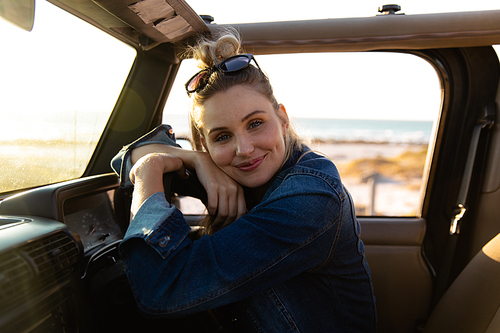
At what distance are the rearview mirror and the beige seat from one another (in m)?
1.82

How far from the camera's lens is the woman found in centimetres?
90

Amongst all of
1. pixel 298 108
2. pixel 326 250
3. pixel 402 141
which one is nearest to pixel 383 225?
pixel 298 108

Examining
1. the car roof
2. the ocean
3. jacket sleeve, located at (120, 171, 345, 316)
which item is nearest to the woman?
jacket sleeve, located at (120, 171, 345, 316)

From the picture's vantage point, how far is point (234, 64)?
130 centimetres

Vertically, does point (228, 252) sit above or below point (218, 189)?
below

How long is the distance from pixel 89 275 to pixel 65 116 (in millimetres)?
1013

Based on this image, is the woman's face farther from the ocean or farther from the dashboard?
the ocean

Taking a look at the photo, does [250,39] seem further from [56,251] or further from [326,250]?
[56,251]

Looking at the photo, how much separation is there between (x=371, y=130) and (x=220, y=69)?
42.3 metres

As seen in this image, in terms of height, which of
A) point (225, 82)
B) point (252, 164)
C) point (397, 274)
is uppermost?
point (225, 82)

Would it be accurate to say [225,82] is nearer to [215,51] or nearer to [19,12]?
[215,51]

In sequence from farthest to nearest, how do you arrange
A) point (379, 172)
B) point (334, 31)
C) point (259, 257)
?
point (379, 172)
point (334, 31)
point (259, 257)

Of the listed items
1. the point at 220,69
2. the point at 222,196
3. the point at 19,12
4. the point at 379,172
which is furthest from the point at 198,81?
the point at 379,172

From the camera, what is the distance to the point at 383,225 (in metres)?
2.31
